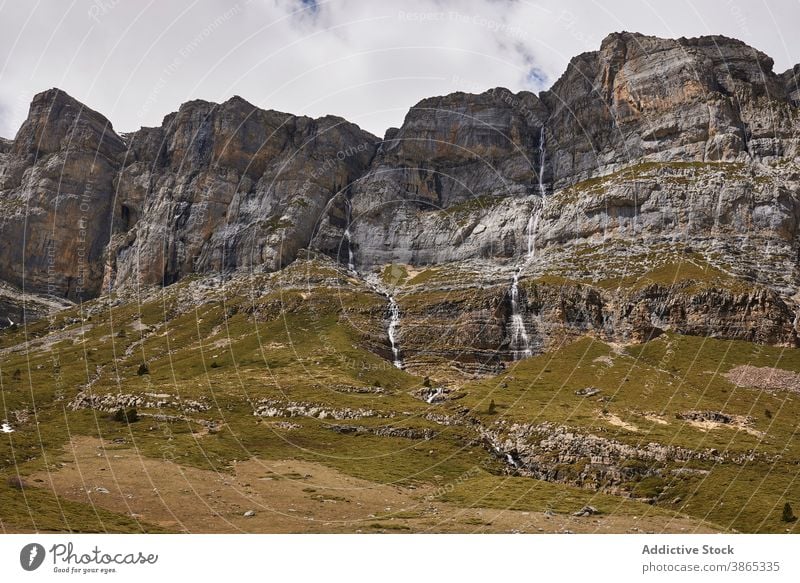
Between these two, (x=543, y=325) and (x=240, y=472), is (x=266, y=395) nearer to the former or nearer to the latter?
(x=240, y=472)

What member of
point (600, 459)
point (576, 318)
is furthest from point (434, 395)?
point (576, 318)

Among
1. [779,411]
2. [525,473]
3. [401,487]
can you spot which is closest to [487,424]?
[525,473]

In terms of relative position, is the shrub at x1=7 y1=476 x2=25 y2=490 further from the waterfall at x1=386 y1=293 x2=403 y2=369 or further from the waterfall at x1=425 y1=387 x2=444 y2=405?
the waterfall at x1=386 y1=293 x2=403 y2=369

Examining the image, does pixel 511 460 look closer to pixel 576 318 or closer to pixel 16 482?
pixel 16 482

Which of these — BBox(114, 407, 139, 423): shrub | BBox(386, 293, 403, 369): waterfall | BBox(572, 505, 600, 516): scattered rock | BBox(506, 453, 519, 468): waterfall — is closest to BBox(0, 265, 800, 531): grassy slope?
BBox(114, 407, 139, 423): shrub

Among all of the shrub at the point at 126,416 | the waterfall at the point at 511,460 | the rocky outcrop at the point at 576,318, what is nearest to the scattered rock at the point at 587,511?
the waterfall at the point at 511,460
